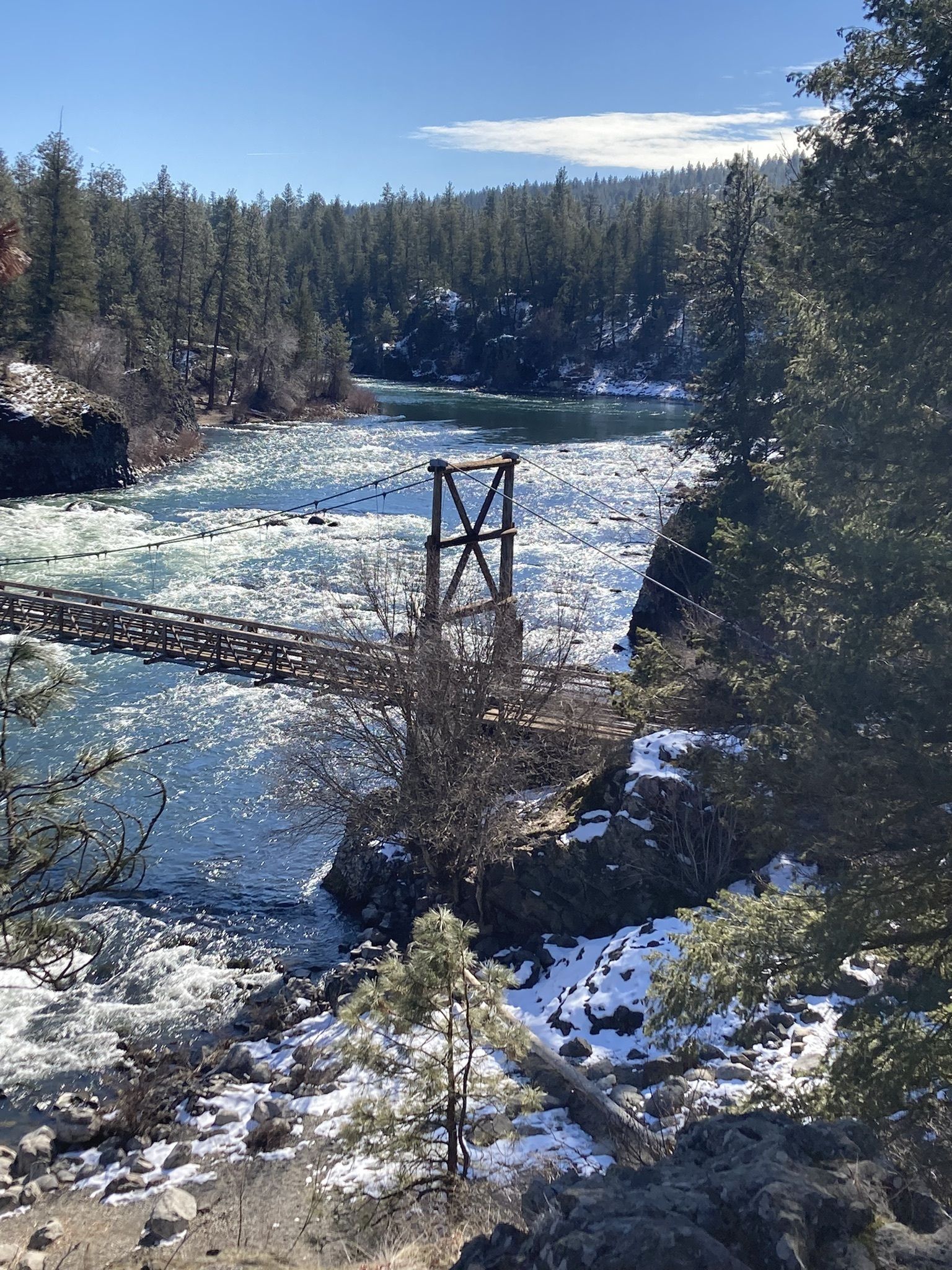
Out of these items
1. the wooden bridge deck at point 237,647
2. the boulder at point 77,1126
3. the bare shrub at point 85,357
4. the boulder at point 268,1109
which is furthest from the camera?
the bare shrub at point 85,357

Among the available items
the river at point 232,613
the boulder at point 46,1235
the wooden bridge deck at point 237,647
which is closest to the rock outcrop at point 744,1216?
the river at point 232,613

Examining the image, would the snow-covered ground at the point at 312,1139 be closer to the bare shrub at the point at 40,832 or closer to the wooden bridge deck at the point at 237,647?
the bare shrub at the point at 40,832

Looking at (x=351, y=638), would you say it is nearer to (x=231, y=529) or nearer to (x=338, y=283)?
(x=231, y=529)

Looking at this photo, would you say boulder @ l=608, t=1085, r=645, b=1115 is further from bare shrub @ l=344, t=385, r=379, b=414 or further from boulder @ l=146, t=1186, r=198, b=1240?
bare shrub @ l=344, t=385, r=379, b=414

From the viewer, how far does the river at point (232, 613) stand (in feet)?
43.2

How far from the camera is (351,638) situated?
15992 mm

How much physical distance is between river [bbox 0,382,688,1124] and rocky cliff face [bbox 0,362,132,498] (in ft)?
5.43

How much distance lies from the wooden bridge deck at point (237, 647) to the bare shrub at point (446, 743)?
0.44ft

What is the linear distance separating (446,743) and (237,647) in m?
9.29

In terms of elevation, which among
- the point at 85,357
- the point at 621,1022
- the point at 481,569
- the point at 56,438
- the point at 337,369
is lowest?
the point at 621,1022

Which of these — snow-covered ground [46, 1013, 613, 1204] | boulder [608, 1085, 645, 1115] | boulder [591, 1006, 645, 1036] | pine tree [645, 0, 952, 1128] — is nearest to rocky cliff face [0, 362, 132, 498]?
snow-covered ground [46, 1013, 613, 1204]

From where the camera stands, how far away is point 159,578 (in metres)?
28.3

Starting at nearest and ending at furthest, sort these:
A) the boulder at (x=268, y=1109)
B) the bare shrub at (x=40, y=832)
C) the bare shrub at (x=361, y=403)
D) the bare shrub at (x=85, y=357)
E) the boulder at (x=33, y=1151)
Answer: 1. the bare shrub at (x=40, y=832)
2. the boulder at (x=33, y=1151)
3. the boulder at (x=268, y=1109)
4. the bare shrub at (x=85, y=357)
5. the bare shrub at (x=361, y=403)

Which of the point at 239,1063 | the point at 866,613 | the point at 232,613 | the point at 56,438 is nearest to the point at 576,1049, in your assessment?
the point at 239,1063
